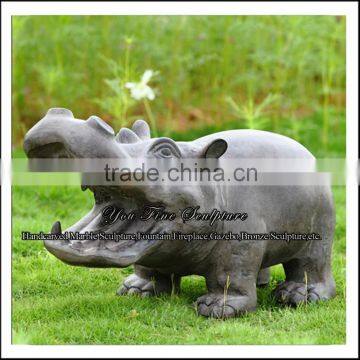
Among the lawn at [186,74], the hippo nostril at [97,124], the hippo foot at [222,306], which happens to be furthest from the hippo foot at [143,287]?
the lawn at [186,74]

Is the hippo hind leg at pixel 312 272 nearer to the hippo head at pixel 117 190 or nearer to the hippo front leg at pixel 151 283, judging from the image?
the hippo front leg at pixel 151 283

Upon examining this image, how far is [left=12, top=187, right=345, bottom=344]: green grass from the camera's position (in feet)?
12.2

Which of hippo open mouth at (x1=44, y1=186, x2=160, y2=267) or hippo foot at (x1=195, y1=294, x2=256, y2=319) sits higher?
hippo open mouth at (x1=44, y1=186, x2=160, y2=267)

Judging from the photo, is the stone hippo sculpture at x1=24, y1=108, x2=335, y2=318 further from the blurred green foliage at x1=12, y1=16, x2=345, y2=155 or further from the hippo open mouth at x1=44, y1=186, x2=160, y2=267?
the blurred green foliage at x1=12, y1=16, x2=345, y2=155

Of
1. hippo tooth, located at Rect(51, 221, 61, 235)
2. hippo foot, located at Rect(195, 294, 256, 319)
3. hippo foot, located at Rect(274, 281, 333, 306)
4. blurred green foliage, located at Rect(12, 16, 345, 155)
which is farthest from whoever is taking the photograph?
blurred green foliage, located at Rect(12, 16, 345, 155)

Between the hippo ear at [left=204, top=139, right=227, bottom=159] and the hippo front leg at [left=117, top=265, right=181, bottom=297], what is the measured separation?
0.88m

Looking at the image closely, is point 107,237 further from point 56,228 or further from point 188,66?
point 188,66

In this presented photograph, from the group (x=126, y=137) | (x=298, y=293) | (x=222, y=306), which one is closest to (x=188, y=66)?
(x=298, y=293)

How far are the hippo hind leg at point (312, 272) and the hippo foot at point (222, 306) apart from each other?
375 mm

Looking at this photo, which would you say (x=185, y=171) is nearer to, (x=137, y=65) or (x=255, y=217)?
(x=255, y=217)

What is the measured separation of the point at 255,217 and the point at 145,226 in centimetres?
68

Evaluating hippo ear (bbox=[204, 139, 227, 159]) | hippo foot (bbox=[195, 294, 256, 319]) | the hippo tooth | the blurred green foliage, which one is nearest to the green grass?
hippo foot (bbox=[195, 294, 256, 319])

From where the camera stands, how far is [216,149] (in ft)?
12.9

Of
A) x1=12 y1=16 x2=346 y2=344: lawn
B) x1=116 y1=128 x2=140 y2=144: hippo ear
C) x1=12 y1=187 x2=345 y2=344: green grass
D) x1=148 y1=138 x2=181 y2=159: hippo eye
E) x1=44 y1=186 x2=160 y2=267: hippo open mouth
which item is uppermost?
x1=12 y1=16 x2=346 y2=344: lawn
